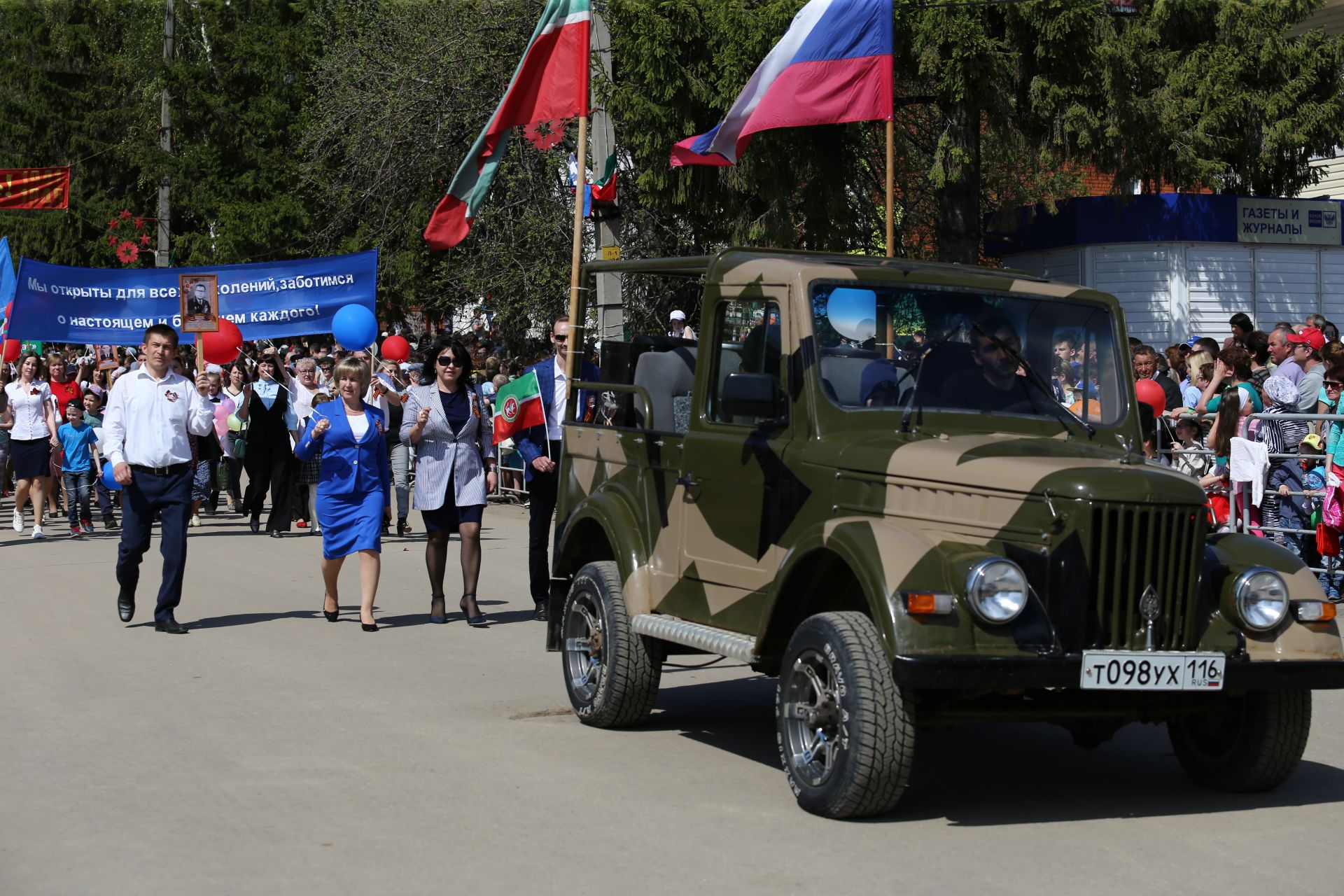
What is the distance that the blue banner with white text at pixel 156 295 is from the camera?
21.2 metres

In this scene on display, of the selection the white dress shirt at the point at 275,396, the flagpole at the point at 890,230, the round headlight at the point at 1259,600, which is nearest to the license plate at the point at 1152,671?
the round headlight at the point at 1259,600

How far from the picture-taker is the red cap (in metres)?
14.4

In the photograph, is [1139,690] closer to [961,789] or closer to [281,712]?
[961,789]

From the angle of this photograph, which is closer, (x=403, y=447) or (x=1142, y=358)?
(x=1142, y=358)

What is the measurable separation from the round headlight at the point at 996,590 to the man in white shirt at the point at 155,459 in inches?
276

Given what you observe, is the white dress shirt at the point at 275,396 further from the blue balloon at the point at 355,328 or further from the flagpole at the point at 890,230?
the flagpole at the point at 890,230

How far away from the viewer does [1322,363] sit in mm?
14273

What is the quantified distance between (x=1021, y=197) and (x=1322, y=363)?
42.4 feet

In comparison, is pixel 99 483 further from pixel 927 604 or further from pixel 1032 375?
pixel 927 604

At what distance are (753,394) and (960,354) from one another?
914 mm

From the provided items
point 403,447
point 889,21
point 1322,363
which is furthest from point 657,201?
point 1322,363

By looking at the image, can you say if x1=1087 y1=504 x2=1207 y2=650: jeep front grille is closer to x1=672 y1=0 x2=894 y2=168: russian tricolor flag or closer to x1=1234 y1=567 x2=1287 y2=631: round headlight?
x1=1234 y1=567 x2=1287 y2=631: round headlight

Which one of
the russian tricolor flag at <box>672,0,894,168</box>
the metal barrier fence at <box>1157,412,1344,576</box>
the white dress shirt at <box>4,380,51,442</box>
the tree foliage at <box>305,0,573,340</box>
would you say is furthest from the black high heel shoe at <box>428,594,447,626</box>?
the tree foliage at <box>305,0,573,340</box>

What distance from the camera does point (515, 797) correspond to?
6.80m
